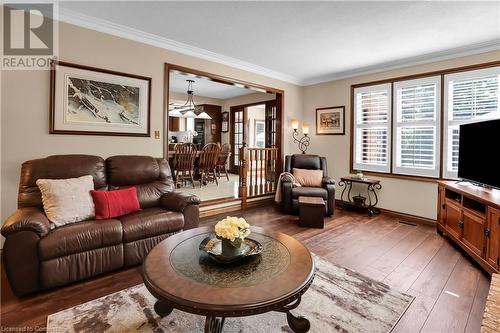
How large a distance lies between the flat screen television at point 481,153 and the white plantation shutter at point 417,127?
2.36 ft

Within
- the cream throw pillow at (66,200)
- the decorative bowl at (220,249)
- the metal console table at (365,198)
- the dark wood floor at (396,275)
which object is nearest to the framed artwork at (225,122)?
the metal console table at (365,198)

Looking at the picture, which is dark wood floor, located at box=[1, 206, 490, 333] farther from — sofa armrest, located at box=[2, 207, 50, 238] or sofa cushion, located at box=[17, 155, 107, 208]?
Answer: sofa cushion, located at box=[17, 155, 107, 208]

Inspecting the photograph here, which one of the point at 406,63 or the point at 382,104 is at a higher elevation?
the point at 406,63

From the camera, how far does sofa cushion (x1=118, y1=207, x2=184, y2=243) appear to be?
7.96 ft

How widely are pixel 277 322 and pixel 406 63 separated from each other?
4.55 metres

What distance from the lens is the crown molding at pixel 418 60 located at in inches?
139

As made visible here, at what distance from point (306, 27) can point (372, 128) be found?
2.56 metres

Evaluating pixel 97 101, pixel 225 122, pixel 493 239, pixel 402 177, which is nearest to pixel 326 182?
pixel 402 177

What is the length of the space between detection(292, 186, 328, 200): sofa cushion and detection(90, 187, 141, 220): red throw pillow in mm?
2552

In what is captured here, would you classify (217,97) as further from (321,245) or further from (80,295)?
(80,295)

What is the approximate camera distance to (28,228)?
1947mm

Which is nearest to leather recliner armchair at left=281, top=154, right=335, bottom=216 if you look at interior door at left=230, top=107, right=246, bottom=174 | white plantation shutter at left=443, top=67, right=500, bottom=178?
white plantation shutter at left=443, top=67, right=500, bottom=178

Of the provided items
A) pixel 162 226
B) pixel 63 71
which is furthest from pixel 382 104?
pixel 63 71

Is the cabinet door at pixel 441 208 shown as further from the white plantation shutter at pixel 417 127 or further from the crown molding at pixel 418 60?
the crown molding at pixel 418 60
